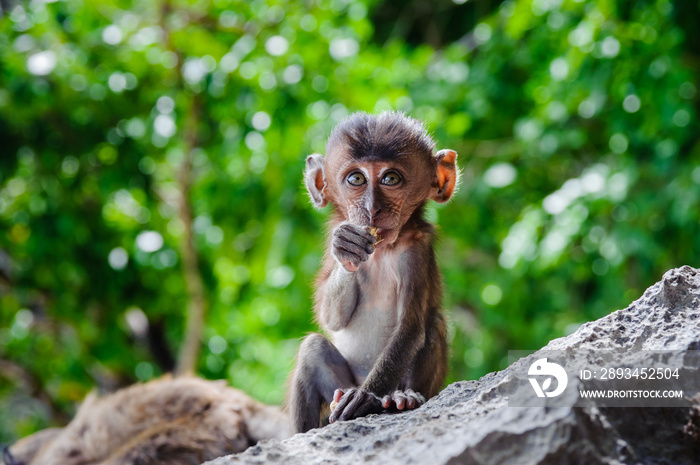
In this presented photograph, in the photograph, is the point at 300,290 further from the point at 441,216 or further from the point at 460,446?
the point at 460,446

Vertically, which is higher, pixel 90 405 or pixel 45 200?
pixel 45 200

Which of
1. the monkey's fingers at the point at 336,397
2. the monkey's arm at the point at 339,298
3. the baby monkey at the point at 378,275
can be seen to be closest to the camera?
the monkey's fingers at the point at 336,397

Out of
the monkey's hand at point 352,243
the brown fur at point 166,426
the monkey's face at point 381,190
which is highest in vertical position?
the monkey's face at point 381,190

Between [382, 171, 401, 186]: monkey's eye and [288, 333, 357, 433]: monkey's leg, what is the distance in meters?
0.78

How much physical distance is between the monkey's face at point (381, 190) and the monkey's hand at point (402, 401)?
724mm

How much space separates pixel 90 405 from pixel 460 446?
4627mm

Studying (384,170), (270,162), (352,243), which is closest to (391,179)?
(384,170)

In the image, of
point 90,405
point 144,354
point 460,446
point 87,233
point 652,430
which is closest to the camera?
point 460,446

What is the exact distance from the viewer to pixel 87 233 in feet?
25.4

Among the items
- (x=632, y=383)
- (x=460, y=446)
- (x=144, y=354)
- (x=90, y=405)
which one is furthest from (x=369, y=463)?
(x=144, y=354)

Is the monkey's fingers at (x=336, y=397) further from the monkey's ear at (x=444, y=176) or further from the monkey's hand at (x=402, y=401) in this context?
the monkey's ear at (x=444, y=176)

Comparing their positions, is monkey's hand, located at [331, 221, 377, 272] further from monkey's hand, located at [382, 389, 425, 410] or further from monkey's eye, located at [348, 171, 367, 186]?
monkey's hand, located at [382, 389, 425, 410]

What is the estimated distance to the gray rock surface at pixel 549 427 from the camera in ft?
6.24

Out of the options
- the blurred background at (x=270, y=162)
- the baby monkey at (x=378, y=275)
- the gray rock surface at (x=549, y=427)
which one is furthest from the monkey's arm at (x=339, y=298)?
the blurred background at (x=270, y=162)
